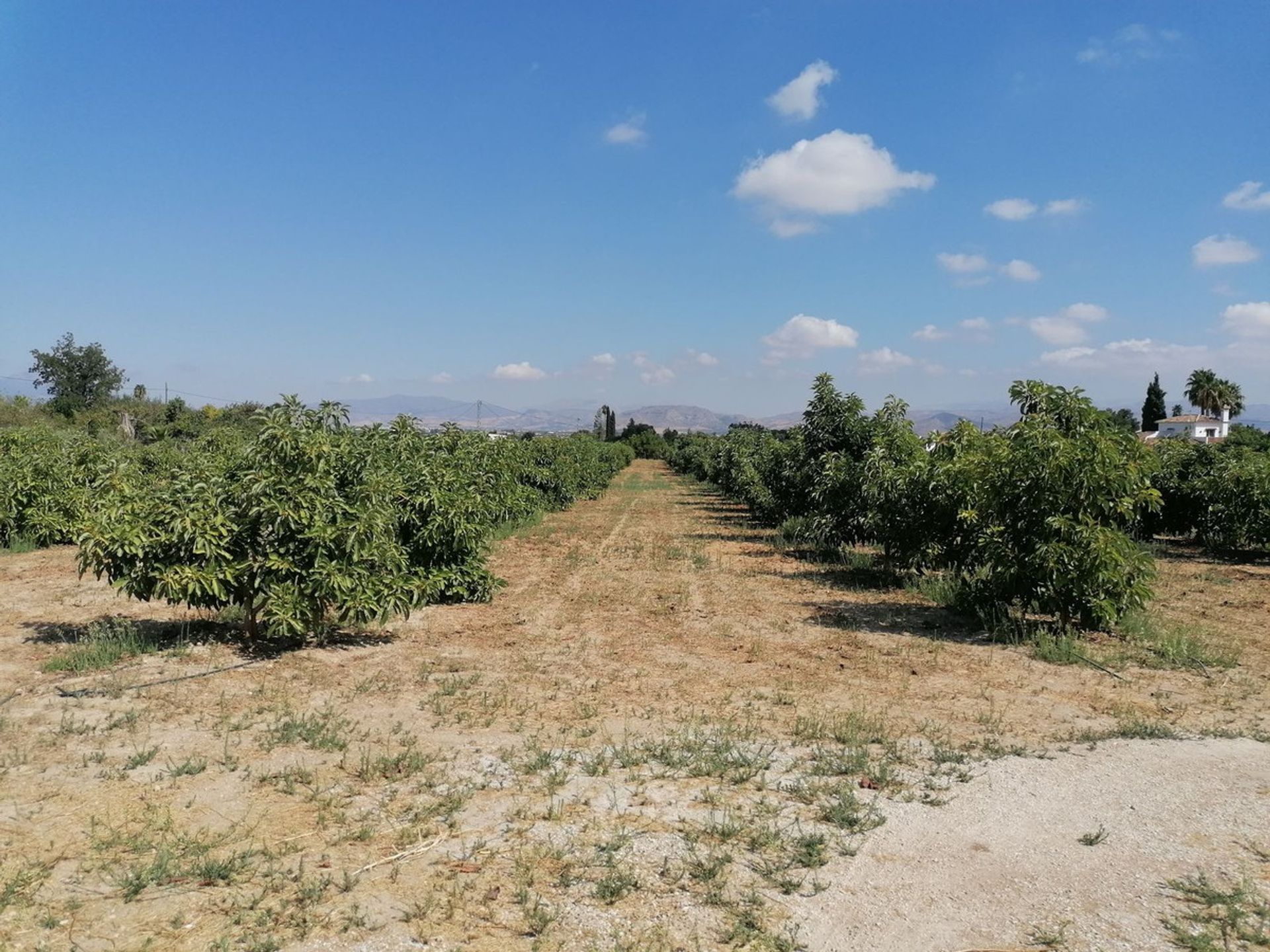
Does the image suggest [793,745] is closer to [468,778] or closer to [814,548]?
[468,778]

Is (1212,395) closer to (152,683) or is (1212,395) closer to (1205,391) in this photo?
(1205,391)

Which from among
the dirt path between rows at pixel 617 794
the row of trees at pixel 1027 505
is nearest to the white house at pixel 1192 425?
the row of trees at pixel 1027 505

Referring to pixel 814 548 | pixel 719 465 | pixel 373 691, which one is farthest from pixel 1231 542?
pixel 719 465

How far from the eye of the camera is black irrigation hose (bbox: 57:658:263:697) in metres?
6.83

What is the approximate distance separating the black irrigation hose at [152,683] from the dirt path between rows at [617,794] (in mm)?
128

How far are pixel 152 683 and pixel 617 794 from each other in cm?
465

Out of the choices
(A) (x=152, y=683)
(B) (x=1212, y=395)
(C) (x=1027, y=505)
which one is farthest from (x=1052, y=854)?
(B) (x=1212, y=395)

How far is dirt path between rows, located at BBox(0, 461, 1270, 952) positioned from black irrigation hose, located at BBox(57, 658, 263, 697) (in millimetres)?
128

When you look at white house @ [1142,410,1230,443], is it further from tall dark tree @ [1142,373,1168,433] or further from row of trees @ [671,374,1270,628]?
row of trees @ [671,374,1270,628]

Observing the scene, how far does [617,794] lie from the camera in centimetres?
509

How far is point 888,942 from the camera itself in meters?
3.54

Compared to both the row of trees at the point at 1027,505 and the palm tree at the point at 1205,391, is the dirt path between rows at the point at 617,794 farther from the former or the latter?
the palm tree at the point at 1205,391

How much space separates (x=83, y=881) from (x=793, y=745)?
172 inches

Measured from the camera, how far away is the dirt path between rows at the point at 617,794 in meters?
3.71
